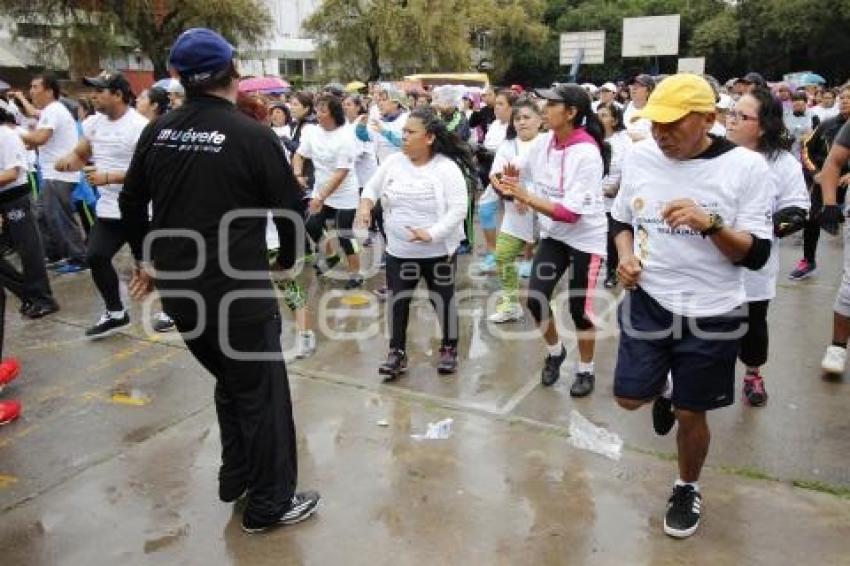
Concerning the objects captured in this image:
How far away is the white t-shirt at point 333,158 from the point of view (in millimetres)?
6523

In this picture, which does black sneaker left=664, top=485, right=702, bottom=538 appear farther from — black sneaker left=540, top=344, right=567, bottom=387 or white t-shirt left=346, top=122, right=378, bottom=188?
white t-shirt left=346, top=122, right=378, bottom=188

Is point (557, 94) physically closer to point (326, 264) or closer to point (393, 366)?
point (393, 366)

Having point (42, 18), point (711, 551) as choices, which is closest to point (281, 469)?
point (711, 551)

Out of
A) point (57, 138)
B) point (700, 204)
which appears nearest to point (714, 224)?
point (700, 204)

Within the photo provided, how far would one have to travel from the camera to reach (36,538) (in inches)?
123

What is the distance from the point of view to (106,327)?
5.77 meters

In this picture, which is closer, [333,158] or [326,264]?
[333,158]

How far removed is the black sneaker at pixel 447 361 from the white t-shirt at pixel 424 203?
64cm

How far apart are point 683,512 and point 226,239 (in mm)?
2153

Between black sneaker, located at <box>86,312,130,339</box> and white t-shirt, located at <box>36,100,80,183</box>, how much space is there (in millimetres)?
2336

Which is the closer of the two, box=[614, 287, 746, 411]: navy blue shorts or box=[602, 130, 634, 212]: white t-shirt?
box=[614, 287, 746, 411]: navy blue shorts

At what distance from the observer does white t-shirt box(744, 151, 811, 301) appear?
394 centimetres

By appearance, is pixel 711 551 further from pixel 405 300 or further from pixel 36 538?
pixel 36 538

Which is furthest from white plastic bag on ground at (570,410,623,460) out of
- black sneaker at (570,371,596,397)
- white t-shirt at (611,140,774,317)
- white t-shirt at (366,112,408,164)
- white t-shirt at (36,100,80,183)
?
white t-shirt at (36,100,80,183)
